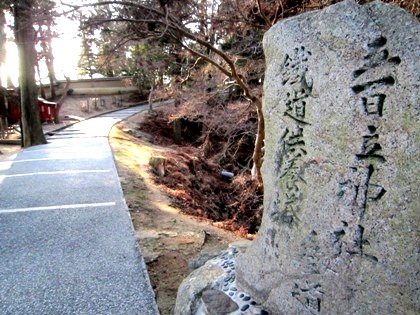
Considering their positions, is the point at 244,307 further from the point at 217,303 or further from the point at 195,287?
the point at 195,287

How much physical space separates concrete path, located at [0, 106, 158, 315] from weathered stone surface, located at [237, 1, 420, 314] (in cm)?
160

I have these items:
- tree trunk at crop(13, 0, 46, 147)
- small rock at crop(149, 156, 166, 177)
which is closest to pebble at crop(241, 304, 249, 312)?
small rock at crop(149, 156, 166, 177)

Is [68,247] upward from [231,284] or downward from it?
downward

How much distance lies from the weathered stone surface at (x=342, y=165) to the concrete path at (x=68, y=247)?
160 cm

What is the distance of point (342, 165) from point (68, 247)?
3425 millimetres

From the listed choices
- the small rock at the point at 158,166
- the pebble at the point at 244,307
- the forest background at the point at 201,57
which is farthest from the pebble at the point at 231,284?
the small rock at the point at 158,166

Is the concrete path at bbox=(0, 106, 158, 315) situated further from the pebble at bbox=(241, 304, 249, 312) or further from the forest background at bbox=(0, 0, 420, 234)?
the forest background at bbox=(0, 0, 420, 234)

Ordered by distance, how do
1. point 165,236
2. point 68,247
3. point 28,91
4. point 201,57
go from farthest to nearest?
point 28,91
point 201,57
point 165,236
point 68,247

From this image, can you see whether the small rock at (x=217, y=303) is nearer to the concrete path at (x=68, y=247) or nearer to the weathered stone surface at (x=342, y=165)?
the weathered stone surface at (x=342, y=165)

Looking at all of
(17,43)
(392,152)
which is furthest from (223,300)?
(17,43)

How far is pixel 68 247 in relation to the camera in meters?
4.04

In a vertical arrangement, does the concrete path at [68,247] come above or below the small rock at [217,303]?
below

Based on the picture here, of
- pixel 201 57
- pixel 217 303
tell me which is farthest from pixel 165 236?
pixel 201 57

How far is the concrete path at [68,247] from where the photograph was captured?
306 centimetres
